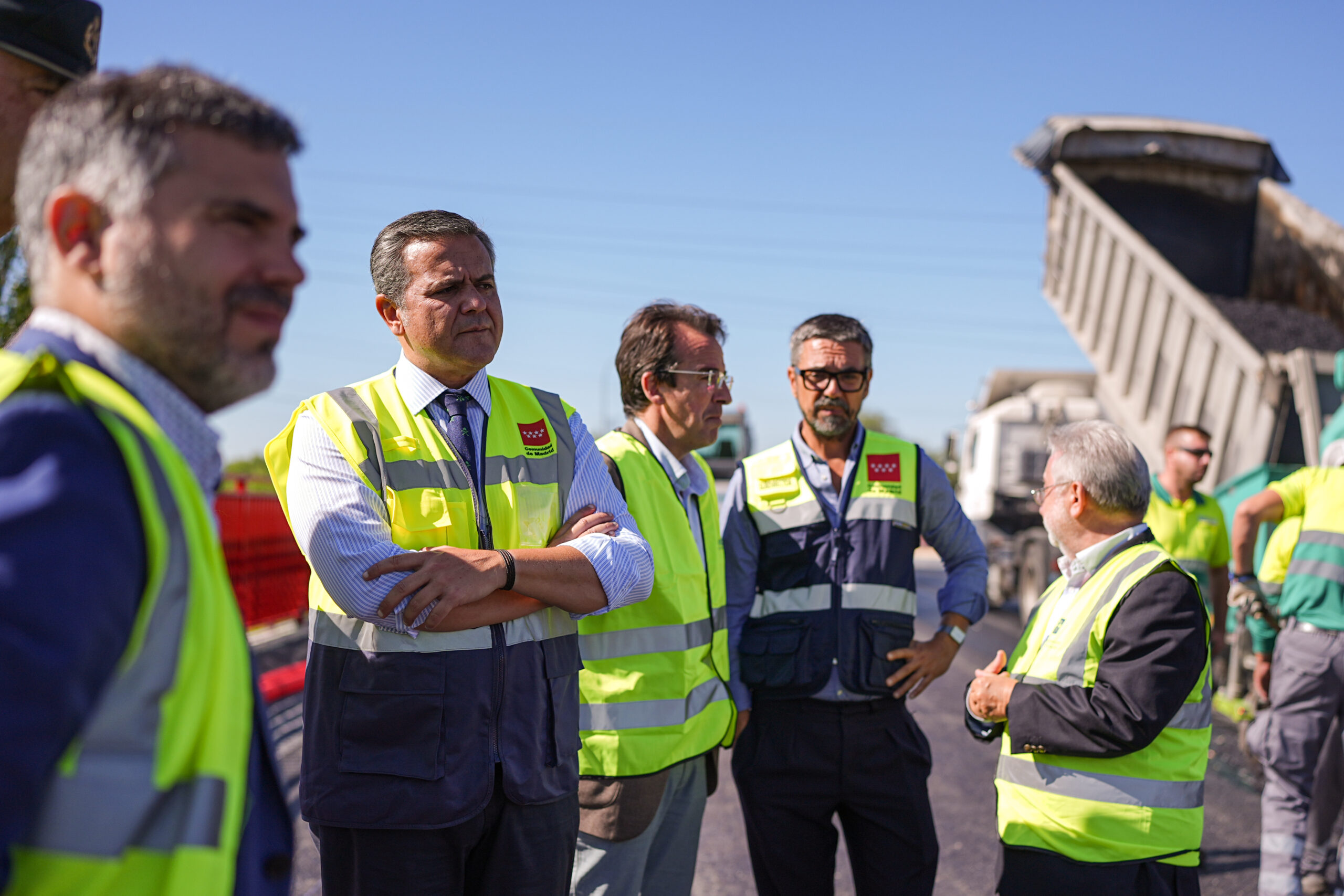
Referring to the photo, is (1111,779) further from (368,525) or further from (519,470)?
(368,525)

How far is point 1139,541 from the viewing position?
2.52 meters

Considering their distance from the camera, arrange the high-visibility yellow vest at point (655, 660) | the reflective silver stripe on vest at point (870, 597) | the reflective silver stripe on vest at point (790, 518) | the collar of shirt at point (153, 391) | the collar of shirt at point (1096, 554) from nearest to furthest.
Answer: the collar of shirt at point (153, 391) → the collar of shirt at point (1096, 554) → the high-visibility yellow vest at point (655, 660) → the reflective silver stripe on vest at point (870, 597) → the reflective silver stripe on vest at point (790, 518)

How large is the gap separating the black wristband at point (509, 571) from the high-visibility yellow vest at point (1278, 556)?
14.3 ft

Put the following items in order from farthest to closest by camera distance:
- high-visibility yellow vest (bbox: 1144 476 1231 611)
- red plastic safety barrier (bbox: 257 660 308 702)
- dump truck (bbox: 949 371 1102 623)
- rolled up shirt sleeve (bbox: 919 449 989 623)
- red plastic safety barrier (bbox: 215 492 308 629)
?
1. dump truck (bbox: 949 371 1102 623)
2. red plastic safety barrier (bbox: 215 492 308 629)
3. red plastic safety barrier (bbox: 257 660 308 702)
4. high-visibility yellow vest (bbox: 1144 476 1231 611)
5. rolled up shirt sleeve (bbox: 919 449 989 623)

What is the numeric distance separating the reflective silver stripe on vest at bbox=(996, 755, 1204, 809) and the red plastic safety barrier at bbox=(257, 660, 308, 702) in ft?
17.4

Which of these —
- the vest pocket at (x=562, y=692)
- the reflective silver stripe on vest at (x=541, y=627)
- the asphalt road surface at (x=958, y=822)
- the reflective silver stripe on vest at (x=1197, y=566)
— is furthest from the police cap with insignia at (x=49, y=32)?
the reflective silver stripe on vest at (x=1197, y=566)

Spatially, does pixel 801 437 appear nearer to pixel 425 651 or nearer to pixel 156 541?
pixel 425 651

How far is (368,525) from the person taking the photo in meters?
2.02

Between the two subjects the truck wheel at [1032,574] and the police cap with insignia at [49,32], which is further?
the truck wheel at [1032,574]

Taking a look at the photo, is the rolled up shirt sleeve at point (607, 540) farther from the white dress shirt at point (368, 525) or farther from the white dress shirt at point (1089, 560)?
the white dress shirt at point (1089, 560)

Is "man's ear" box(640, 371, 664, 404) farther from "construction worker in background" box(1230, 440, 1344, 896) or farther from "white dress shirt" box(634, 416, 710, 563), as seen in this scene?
"construction worker in background" box(1230, 440, 1344, 896)

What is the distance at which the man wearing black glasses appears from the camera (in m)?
3.04

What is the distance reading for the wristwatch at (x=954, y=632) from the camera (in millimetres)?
3252

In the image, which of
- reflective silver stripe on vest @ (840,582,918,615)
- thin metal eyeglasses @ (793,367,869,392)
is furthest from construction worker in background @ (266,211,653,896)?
thin metal eyeglasses @ (793,367,869,392)
